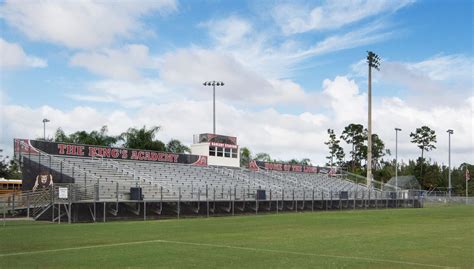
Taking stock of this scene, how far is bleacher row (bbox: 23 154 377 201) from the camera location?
133 feet

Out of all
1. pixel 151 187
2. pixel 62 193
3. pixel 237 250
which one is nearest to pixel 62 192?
pixel 62 193

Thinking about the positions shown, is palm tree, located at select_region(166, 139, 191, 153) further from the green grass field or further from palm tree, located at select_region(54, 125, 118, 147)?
the green grass field

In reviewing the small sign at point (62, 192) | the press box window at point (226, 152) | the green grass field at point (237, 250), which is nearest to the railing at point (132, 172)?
the small sign at point (62, 192)

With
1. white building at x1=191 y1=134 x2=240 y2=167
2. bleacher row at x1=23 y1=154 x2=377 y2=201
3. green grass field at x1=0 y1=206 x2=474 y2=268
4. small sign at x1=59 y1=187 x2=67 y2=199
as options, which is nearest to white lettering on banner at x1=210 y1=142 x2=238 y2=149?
white building at x1=191 y1=134 x2=240 y2=167

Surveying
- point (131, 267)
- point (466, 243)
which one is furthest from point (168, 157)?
point (131, 267)

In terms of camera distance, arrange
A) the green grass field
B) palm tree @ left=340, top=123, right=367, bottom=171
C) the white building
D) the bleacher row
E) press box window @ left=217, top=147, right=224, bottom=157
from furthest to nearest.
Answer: palm tree @ left=340, top=123, right=367, bottom=171 → press box window @ left=217, top=147, right=224, bottom=157 → the white building → the bleacher row → the green grass field

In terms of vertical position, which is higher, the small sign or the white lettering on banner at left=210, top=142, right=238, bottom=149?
the white lettering on banner at left=210, top=142, right=238, bottom=149

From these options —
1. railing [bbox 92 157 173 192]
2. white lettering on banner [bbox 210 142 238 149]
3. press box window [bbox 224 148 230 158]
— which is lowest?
railing [bbox 92 157 173 192]

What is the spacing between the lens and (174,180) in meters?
48.7

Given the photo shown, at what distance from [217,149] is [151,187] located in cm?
1895

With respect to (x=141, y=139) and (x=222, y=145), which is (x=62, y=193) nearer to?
(x=222, y=145)

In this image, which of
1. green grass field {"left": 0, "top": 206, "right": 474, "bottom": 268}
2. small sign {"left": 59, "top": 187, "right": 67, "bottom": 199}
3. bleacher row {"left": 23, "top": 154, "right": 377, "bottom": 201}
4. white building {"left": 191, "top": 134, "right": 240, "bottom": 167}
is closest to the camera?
green grass field {"left": 0, "top": 206, "right": 474, "bottom": 268}

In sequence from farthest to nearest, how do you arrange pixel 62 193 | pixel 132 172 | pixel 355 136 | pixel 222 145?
pixel 355 136 → pixel 222 145 → pixel 132 172 → pixel 62 193

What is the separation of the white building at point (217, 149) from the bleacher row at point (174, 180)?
1368 mm
